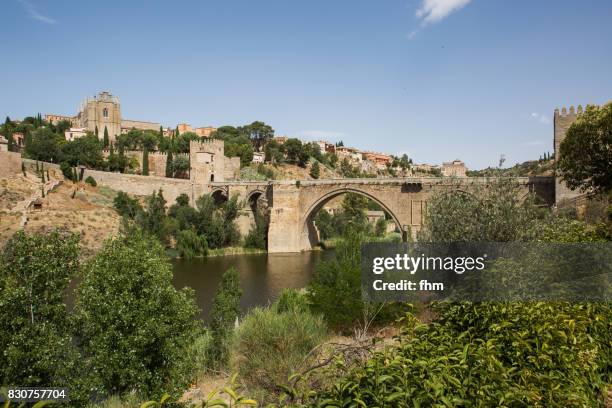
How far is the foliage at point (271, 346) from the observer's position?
249 inches

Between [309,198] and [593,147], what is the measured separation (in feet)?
66.5

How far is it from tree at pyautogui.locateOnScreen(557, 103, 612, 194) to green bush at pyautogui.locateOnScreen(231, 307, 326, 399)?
890 centimetres

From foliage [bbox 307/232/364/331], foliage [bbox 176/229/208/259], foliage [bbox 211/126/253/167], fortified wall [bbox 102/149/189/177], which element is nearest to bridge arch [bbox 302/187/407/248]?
foliage [bbox 176/229/208/259]

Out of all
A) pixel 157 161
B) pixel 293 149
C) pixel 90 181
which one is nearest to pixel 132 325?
pixel 90 181

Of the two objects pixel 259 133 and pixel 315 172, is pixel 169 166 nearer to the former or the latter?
pixel 315 172

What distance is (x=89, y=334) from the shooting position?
621 cm

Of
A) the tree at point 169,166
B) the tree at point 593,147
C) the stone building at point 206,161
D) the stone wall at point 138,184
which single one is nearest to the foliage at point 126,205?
the stone wall at point 138,184

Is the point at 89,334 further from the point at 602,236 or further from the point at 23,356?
the point at 602,236

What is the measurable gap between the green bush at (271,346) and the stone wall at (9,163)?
94.7 feet

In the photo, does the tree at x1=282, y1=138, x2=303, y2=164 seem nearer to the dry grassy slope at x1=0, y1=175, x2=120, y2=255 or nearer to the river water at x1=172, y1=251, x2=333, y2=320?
the river water at x1=172, y1=251, x2=333, y2=320

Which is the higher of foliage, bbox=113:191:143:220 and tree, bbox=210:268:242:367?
foliage, bbox=113:191:143:220

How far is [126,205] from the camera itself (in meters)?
31.0

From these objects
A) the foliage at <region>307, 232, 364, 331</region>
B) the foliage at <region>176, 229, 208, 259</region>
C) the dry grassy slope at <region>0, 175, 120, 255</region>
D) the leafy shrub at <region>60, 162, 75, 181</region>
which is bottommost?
the foliage at <region>176, 229, 208, 259</region>

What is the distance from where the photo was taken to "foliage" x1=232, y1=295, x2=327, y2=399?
633 cm
